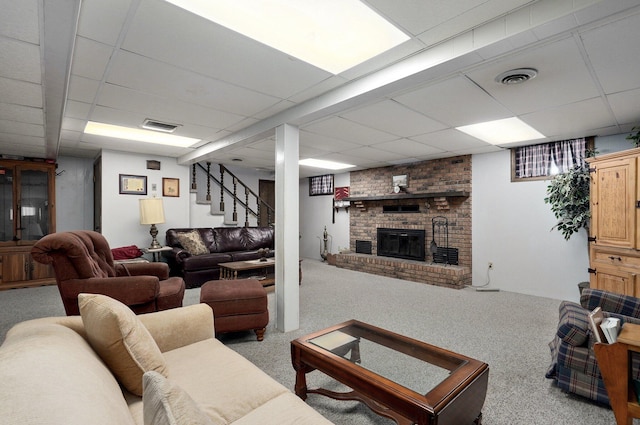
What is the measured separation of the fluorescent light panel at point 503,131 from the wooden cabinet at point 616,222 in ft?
2.78

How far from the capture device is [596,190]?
12.0ft

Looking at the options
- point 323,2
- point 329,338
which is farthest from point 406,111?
point 329,338

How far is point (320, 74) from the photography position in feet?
8.27

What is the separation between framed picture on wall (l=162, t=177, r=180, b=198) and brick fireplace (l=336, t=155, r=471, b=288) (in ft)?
12.6

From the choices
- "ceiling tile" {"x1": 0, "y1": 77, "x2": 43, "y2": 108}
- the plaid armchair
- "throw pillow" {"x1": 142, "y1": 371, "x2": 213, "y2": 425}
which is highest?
"ceiling tile" {"x1": 0, "y1": 77, "x2": 43, "y2": 108}

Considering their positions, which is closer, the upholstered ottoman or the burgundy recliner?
the burgundy recliner

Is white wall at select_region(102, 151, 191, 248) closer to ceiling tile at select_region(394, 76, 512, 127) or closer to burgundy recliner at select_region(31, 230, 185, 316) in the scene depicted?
burgundy recliner at select_region(31, 230, 185, 316)

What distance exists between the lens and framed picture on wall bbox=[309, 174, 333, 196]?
832cm

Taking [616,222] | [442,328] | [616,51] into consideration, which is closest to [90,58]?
[616,51]

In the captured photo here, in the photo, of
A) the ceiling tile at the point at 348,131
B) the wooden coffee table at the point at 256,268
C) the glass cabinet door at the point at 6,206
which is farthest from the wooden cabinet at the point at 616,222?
the glass cabinet door at the point at 6,206

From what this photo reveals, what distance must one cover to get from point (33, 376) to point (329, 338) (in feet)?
5.21

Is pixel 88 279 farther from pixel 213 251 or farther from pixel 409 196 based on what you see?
pixel 409 196

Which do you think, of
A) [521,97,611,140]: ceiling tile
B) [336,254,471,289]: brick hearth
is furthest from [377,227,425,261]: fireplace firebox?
[521,97,611,140]: ceiling tile

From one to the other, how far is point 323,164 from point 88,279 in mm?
5005
